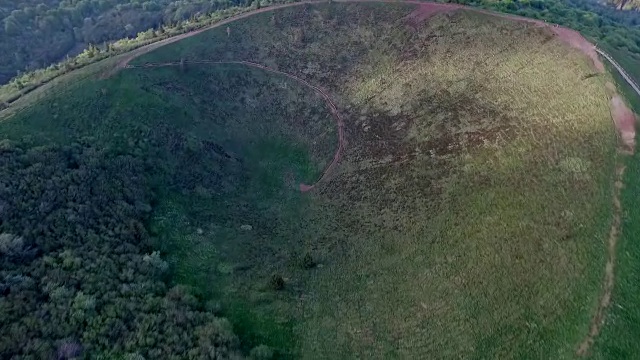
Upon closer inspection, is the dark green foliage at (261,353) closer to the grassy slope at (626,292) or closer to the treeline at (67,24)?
the grassy slope at (626,292)

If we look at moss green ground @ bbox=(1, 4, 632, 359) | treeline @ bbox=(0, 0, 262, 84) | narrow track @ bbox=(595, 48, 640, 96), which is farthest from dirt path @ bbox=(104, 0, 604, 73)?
treeline @ bbox=(0, 0, 262, 84)

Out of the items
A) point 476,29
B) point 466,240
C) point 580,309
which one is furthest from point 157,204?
point 476,29

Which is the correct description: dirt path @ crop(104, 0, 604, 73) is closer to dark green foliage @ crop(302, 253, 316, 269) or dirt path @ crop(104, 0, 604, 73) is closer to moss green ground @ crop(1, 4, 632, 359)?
moss green ground @ crop(1, 4, 632, 359)

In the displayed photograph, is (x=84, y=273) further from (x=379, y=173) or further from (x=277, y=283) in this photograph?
(x=379, y=173)

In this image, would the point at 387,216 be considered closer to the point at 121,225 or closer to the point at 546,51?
the point at 121,225

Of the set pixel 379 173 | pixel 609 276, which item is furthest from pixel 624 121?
pixel 379 173

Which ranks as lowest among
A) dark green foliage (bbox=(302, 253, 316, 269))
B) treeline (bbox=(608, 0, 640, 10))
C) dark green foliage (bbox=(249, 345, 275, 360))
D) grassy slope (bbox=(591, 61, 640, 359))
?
treeline (bbox=(608, 0, 640, 10))

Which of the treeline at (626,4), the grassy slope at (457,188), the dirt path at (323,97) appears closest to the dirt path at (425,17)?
the grassy slope at (457,188)
